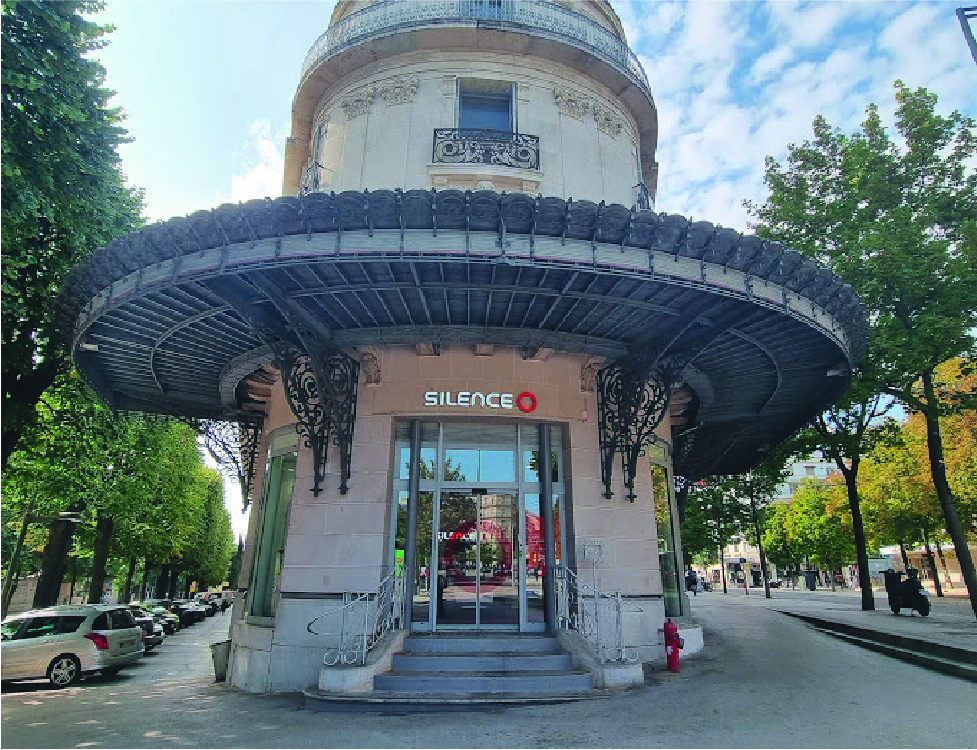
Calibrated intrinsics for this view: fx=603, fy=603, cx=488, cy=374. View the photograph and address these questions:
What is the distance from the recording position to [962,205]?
661 inches

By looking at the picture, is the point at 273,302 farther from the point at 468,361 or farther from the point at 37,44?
the point at 37,44

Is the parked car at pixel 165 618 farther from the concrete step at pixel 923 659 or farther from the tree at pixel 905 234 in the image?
the tree at pixel 905 234

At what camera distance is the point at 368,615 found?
1010 cm

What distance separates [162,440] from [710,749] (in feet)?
80.7

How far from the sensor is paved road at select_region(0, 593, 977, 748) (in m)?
6.33

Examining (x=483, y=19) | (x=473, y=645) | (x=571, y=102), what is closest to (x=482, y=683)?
(x=473, y=645)

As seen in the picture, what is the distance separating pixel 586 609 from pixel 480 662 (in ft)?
8.05

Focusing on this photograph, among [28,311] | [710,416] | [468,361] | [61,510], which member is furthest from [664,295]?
[61,510]

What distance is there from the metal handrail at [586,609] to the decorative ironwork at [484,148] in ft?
27.3

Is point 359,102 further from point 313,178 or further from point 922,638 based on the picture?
point 922,638

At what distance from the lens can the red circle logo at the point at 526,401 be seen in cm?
1126

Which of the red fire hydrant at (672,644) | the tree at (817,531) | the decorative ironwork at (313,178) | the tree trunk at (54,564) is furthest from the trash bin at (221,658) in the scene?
the tree at (817,531)

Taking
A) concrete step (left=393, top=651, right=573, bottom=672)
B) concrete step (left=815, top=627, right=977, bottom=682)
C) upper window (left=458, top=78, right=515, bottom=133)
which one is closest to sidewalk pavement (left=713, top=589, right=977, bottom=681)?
concrete step (left=815, top=627, right=977, bottom=682)

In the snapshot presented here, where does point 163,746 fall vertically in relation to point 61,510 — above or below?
below
